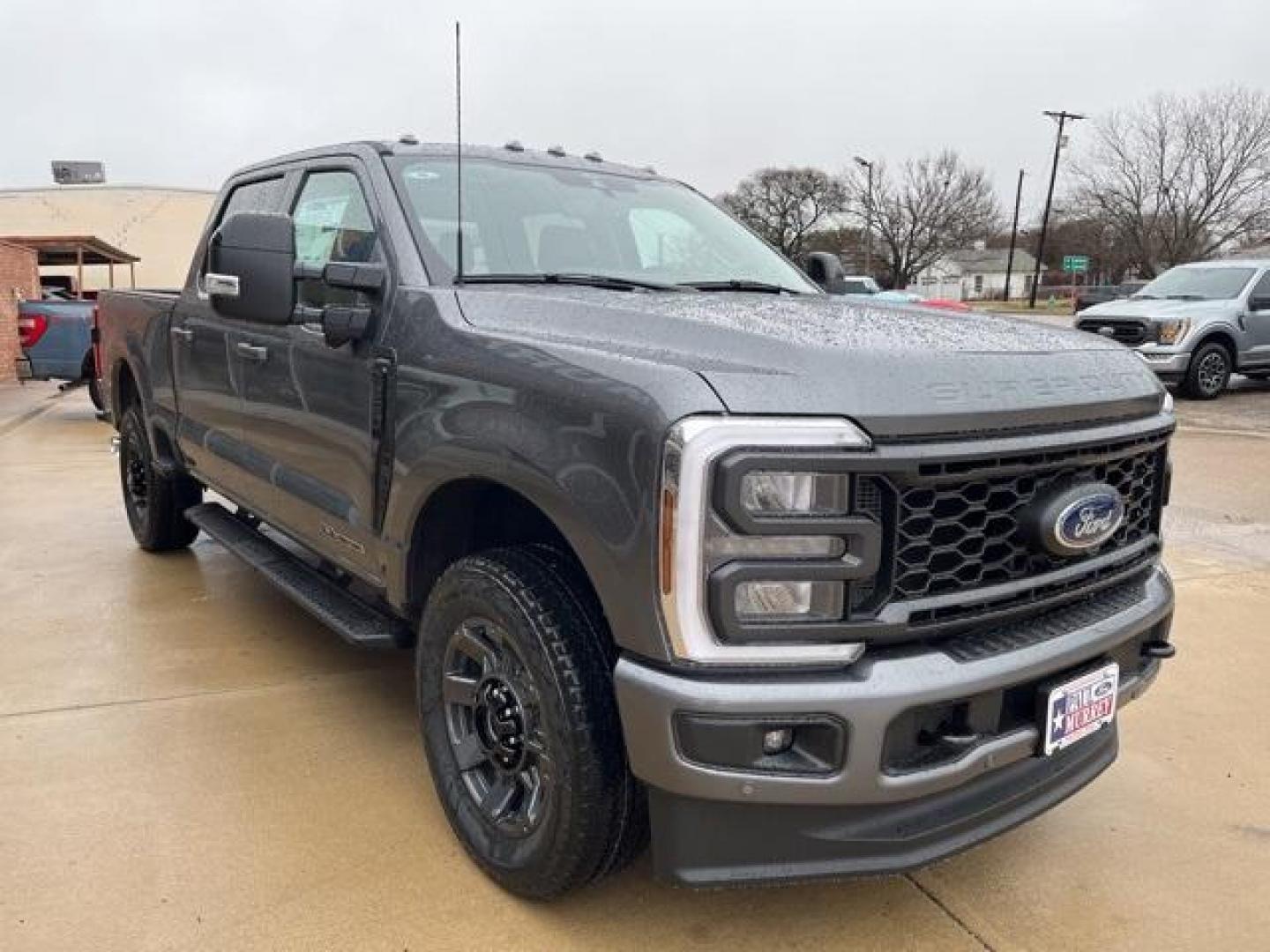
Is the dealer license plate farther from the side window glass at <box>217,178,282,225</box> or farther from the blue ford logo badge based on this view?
the side window glass at <box>217,178,282,225</box>

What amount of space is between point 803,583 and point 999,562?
50 cm

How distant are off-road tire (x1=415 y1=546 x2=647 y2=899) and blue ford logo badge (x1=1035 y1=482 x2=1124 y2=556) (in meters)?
0.95

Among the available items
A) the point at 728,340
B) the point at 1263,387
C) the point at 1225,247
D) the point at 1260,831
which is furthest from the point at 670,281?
the point at 1225,247

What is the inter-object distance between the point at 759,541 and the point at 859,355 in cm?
44

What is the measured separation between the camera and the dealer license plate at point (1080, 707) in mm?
2223

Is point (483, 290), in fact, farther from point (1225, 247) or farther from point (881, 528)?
point (1225, 247)

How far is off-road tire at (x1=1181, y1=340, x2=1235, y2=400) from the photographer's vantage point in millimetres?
13344

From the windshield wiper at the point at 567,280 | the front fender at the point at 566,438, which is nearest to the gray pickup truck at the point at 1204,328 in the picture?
the windshield wiper at the point at 567,280

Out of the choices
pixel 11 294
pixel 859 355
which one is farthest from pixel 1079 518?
pixel 11 294

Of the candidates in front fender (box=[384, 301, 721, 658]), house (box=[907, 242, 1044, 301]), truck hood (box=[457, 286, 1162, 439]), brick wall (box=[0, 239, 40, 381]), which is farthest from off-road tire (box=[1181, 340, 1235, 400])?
house (box=[907, 242, 1044, 301])

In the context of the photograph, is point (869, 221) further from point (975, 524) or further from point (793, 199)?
point (975, 524)

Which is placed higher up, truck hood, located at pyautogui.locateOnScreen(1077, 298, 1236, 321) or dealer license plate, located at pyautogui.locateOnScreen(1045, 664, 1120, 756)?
truck hood, located at pyautogui.locateOnScreen(1077, 298, 1236, 321)

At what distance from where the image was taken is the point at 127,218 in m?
39.1

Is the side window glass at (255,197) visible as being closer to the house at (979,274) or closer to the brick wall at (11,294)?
the brick wall at (11,294)
